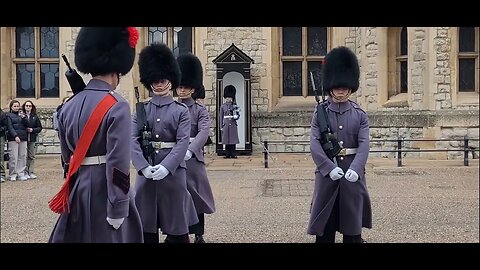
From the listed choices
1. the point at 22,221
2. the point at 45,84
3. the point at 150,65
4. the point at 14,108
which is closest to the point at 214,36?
the point at 45,84

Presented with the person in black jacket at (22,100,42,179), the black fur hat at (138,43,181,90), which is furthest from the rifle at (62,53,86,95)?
the person in black jacket at (22,100,42,179)

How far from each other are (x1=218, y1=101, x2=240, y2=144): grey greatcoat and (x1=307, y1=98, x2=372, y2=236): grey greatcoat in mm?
8211

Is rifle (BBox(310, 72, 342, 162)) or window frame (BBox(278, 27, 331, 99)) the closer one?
rifle (BBox(310, 72, 342, 162))

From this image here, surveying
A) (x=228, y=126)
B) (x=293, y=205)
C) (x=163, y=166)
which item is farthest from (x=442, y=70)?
(x=163, y=166)

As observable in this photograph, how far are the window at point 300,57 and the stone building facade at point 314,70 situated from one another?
2 centimetres

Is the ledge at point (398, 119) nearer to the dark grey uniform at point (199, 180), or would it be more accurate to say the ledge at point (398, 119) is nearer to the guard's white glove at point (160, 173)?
the dark grey uniform at point (199, 180)

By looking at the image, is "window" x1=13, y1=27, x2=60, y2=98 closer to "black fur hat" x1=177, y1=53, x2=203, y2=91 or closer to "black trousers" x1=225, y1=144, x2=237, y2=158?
"black trousers" x1=225, y1=144, x2=237, y2=158

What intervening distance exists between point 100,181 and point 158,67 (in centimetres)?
173

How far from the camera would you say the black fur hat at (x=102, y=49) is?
3527 mm

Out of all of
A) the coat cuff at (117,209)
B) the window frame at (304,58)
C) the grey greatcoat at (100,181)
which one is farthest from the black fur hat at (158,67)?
the window frame at (304,58)

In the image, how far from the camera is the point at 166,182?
453cm

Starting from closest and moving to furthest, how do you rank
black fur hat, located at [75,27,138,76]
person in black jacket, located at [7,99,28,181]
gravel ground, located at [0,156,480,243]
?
black fur hat, located at [75,27,138,76], gravel ground, located at [0,156,480,243], person in black jacket, located at [7,99,28,181]

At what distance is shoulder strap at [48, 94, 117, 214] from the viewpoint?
327cm
